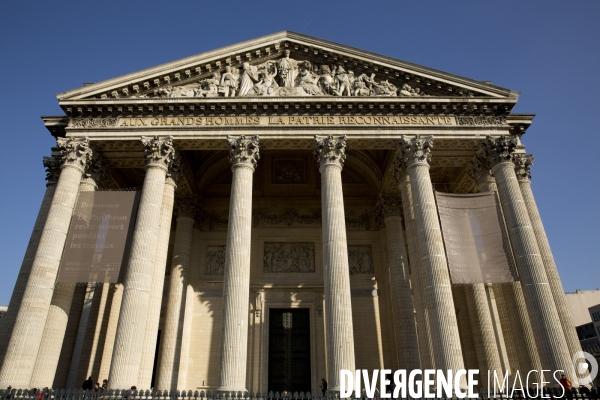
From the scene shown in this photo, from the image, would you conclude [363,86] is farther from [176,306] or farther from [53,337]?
[53,337]

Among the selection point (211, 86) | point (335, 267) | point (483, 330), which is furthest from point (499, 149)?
point (211, 86)

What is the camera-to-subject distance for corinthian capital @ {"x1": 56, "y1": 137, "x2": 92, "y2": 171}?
579 inches

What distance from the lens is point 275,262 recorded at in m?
19.4

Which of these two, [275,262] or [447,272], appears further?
[275,262]

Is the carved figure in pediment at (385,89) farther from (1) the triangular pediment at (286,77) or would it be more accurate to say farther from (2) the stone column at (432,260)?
(2) the stone column at (432,260)

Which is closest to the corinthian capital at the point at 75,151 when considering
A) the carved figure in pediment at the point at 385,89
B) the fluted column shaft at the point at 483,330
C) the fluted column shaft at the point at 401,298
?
the carved figure in pediment at the point at 385,89

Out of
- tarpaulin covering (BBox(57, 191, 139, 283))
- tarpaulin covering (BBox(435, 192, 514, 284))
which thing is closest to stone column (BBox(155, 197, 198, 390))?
tarpaulin covering (BBox(57, 191, 139, 283))

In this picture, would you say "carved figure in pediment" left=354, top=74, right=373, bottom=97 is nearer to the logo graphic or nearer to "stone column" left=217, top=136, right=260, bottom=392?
"stone column" left=217, top=136, right=260, bottom=392

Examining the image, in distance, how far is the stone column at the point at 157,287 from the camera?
1286 cm

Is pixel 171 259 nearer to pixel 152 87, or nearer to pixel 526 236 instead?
pixel 152 87

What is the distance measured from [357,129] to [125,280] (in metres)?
9.34

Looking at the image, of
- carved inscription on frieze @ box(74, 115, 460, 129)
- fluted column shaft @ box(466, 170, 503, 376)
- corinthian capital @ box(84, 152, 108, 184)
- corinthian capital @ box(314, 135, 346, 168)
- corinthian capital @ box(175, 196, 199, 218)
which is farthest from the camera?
corinthian capital @ box(175, 196, 199, 218)

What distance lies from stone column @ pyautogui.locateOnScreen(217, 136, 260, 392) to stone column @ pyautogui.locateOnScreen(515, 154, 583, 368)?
10.0 metres

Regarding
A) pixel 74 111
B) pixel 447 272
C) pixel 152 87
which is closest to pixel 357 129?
pixel 447 272
